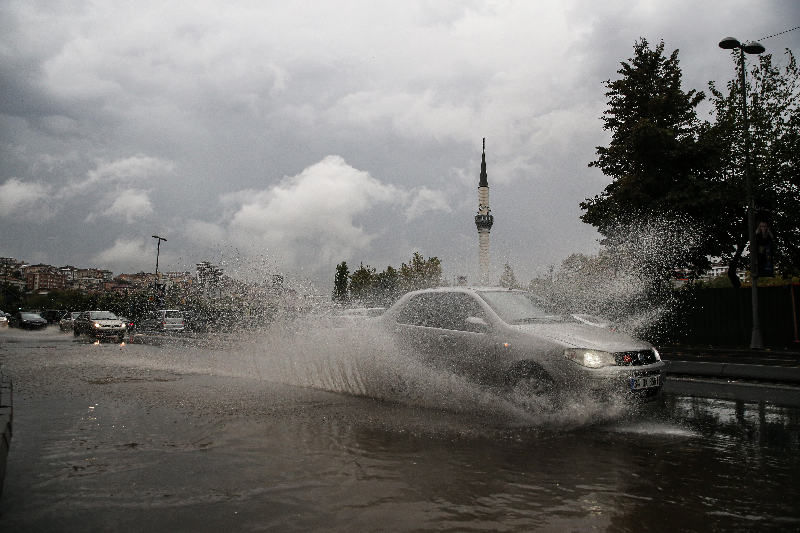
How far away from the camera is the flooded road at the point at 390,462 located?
3580 mm

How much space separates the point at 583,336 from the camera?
21.1 ft

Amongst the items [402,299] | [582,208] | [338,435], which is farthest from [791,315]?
[338,435]

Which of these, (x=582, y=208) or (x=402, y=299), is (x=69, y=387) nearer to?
(x=402, y=299)

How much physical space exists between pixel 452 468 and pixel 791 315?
21.1 metres

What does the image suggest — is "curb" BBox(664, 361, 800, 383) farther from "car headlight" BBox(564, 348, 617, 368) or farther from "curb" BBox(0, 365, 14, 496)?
"curb" BBox(0, 365, 14, 496)

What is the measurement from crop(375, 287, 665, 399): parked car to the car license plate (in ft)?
0.04

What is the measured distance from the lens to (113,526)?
3.40m

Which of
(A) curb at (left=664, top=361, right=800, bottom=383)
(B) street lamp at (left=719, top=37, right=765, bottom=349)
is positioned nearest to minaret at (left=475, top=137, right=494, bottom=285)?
(B) street lamp at (left=719, top=37, right=765, bottom=349)

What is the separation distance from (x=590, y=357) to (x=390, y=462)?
2.53m

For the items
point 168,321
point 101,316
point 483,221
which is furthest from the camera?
point 483,221

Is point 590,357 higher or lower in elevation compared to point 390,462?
higher

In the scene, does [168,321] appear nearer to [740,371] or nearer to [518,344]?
[740,371]

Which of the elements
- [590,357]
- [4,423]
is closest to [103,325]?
[4,423]

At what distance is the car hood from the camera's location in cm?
618
